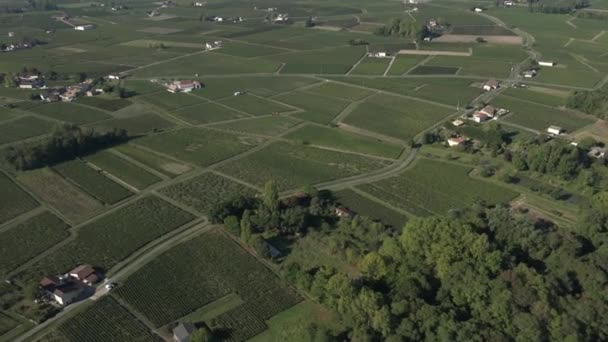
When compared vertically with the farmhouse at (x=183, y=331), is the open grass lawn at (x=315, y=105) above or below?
above

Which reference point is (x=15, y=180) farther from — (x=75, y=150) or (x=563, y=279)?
(x=563, y=279)

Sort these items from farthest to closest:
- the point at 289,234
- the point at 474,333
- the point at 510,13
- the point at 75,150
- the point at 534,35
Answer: the point at 510,13 < the point at 534,35 < the point at 75,150 < the point at 289,234 < the point at 474,333

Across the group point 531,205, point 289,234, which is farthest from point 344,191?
point 531,205

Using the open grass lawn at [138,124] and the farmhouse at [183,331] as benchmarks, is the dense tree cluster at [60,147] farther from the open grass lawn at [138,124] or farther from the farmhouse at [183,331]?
the farmhouse at [183,331]

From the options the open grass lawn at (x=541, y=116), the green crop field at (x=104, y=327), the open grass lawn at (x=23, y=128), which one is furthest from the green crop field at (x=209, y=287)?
the open grass lawn at (x=541, y=116)

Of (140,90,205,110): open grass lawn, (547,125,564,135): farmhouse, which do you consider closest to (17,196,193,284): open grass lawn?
(140,90,205,110): open grass lawn
